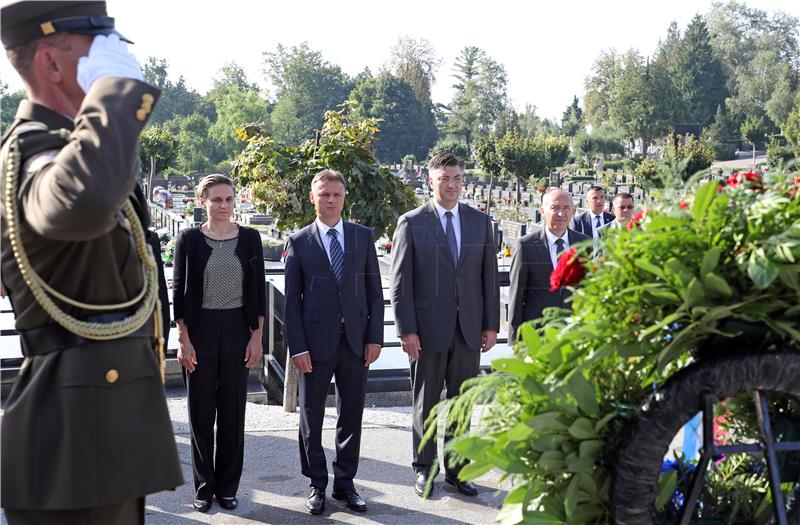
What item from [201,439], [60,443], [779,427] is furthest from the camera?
[201,439]

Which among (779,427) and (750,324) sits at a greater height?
(750,324)

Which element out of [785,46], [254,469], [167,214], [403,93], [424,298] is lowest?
[254,469]

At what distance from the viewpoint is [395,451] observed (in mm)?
6586

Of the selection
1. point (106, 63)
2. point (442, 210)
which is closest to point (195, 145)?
point (442, 210)

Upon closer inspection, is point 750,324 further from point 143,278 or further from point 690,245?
point 143,278

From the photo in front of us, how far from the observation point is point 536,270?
6.41 m

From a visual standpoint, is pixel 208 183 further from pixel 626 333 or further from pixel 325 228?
pixel 626 333

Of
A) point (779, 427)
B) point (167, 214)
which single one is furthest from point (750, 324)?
point (167, 214)

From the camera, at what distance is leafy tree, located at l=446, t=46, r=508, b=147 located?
110500 millimetres

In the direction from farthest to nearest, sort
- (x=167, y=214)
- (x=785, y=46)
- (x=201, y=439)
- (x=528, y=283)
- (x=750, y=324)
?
(x=785, y=46) < (x=167, y=214) < (x=528, y=283) < (x=201, y=439) < (x=750, y=324)

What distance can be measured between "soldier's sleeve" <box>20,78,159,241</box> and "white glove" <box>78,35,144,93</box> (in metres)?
0.05

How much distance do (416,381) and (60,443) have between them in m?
3.89

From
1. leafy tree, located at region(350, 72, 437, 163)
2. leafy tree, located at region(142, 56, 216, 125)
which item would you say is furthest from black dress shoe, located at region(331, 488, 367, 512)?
leafy tree, located at region(142, 56, 216, 125)

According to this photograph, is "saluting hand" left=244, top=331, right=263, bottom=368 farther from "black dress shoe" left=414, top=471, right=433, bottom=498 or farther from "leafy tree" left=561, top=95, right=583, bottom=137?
"leafy tree" left=561, top=95, right=583, bottom=137
